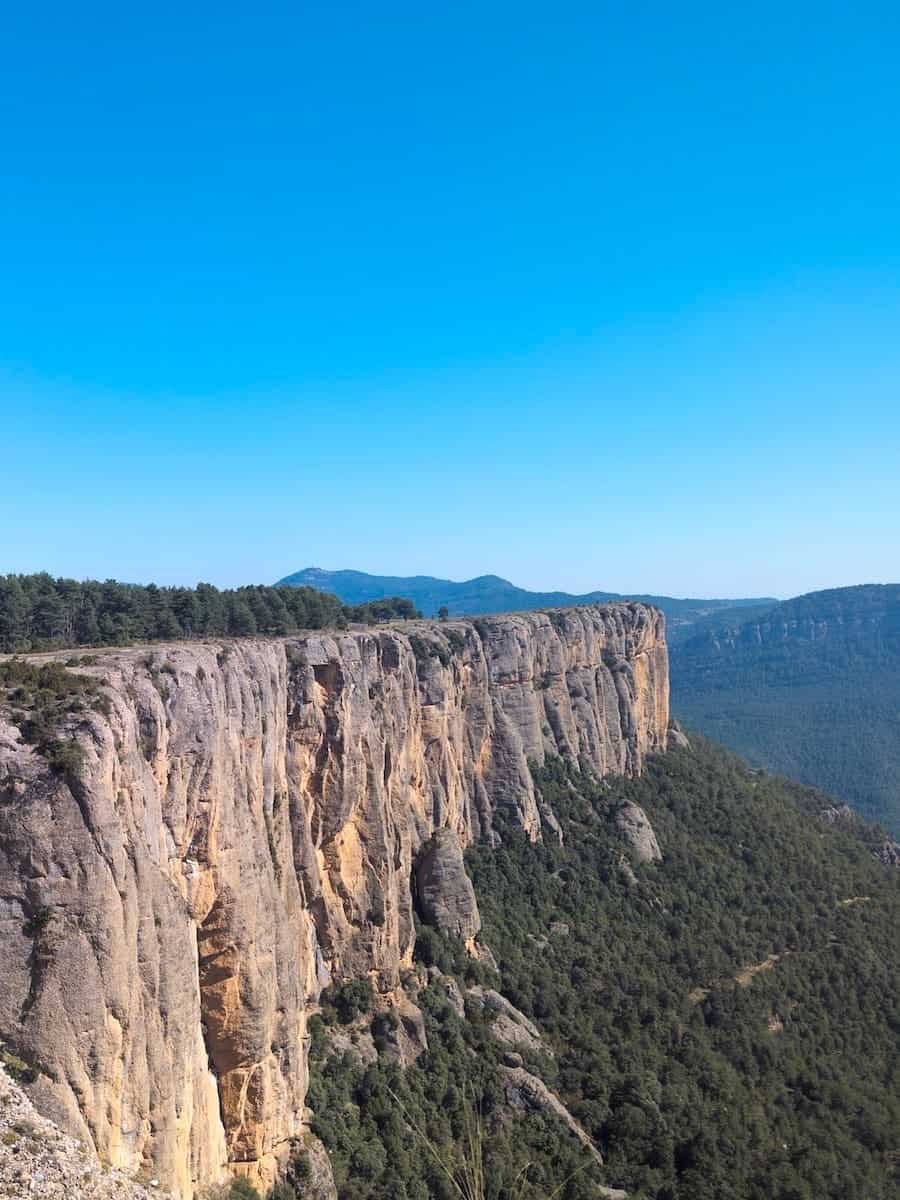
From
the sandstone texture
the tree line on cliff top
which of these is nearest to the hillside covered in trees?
the sandstone texture

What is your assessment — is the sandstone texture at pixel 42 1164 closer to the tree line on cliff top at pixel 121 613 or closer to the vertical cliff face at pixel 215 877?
the vertical cliff face at pixel 215 877

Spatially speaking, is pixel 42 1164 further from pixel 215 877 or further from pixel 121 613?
pixel 121 613

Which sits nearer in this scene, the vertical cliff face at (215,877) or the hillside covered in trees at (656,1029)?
the vertical cliff face at (215,877)

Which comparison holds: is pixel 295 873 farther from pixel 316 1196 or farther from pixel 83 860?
pixel 83 860

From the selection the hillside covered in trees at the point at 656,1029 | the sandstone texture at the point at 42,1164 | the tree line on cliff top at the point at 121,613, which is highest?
the tree line on cliff top at the point at 121,613

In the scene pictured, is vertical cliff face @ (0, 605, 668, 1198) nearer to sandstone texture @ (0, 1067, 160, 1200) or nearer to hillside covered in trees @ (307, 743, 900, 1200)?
sandstone texture @ (0, 1067, 160, 1200)

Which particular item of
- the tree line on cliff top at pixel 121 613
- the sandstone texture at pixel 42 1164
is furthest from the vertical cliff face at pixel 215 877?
the tree line on cliff top at pixel 121 613
